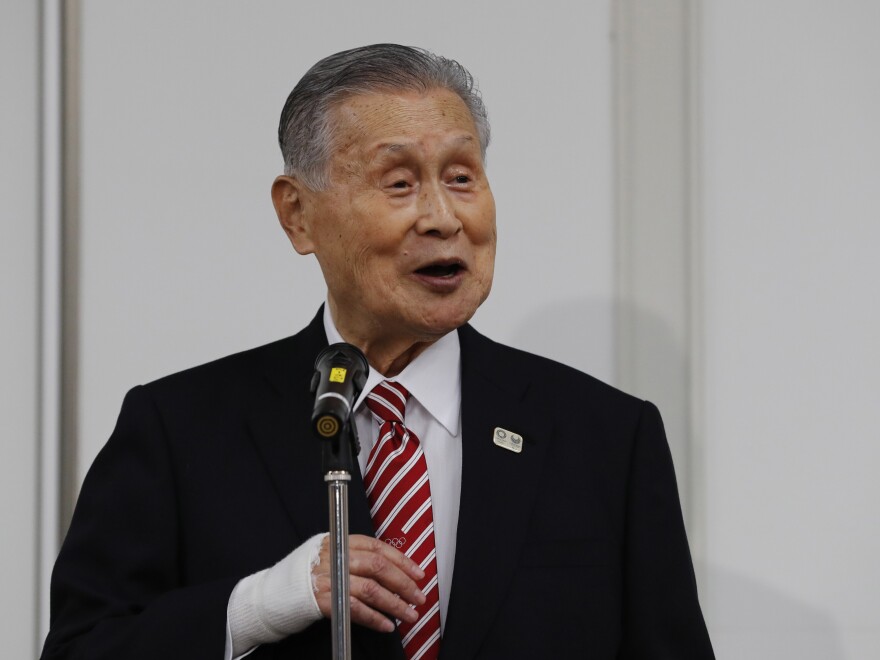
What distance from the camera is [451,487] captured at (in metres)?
1.93

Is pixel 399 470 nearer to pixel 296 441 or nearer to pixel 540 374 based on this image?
pixel 296 441

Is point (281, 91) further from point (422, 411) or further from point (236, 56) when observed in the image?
point (422, 411)

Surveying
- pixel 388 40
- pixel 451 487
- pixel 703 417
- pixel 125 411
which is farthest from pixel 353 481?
pixel 388 40

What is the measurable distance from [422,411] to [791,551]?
1.33 metres

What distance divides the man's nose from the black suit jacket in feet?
0.91

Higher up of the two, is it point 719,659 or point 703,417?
point 703,417

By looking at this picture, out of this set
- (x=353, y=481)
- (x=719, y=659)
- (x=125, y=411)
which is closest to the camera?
(x=353, y=481)

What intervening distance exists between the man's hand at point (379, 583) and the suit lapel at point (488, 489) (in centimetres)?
19

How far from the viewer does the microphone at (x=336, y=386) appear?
53.9 inches

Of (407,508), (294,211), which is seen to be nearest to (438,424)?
(407,508)

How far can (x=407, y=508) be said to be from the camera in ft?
6.07

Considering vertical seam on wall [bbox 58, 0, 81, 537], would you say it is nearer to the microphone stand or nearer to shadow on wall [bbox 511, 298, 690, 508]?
shadow on wall [bbox 511, 298, 690, 508]

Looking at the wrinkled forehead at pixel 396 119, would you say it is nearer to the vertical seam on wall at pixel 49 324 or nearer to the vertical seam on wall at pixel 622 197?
the vertical seam on wall at pixel 622 197

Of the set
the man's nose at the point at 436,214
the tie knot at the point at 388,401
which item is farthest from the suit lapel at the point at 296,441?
the man's nose at the point at 436,214
